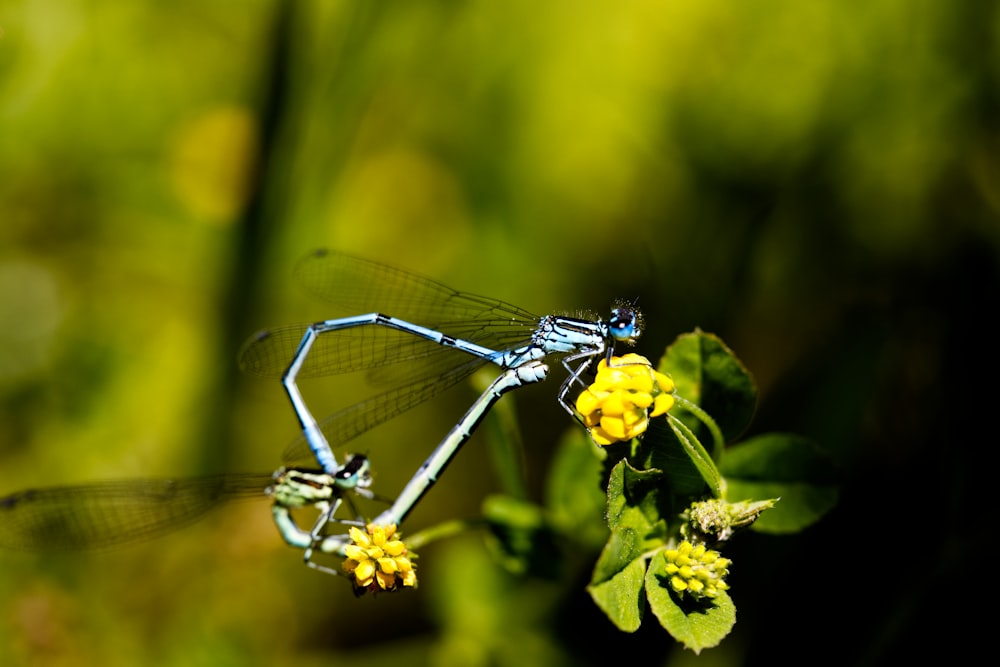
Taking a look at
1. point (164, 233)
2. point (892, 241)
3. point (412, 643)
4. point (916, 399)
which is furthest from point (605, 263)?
point (164, 233)

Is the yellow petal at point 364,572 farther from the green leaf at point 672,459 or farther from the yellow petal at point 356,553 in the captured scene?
the green leaf at point 672,459

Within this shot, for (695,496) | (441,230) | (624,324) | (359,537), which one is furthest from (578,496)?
(441,230)

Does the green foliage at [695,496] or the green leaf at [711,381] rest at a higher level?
the green leaf at [711,381]

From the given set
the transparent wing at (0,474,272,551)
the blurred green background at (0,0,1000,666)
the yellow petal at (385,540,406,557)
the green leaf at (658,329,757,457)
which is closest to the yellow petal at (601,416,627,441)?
the green leaf at (658,329,757,457)

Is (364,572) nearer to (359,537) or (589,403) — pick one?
(359,537)

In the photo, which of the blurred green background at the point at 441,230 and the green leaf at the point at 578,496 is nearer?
the green leaf at the point at 578,496

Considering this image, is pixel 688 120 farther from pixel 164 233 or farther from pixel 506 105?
pixel 164 233

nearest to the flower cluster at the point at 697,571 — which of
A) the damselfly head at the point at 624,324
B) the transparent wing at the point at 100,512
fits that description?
the damselfly head at the point at 624,324
